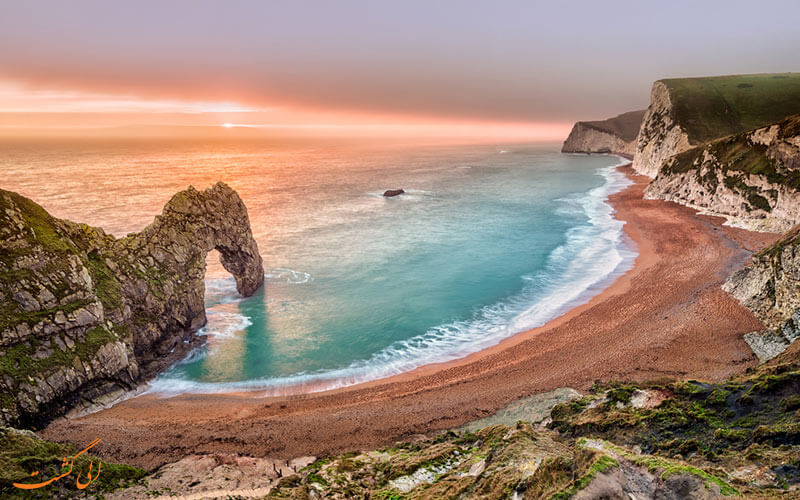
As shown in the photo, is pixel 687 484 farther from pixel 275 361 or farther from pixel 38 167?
pixel 38 167

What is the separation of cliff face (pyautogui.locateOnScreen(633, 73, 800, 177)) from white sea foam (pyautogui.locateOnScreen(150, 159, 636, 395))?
4508 centimetres

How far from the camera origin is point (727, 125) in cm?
8312

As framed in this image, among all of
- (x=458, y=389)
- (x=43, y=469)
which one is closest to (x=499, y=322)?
(x=458, y=389)

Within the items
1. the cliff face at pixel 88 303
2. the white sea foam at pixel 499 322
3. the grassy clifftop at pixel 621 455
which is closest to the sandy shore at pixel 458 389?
the white sea foam at pixel 499 322

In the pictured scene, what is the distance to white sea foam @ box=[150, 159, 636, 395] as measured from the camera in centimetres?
2481

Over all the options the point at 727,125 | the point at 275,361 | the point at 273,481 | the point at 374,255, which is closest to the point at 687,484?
the point at 273,481

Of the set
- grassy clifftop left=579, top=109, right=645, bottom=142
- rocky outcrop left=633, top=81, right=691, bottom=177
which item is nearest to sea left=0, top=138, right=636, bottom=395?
rocky outcrop left=633, top=81, right=691, bottom=177

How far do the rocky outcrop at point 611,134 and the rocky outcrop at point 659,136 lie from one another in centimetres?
7380

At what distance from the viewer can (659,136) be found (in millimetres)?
93625

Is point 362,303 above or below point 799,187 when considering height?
below

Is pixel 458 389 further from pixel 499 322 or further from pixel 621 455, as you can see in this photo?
pixel 621 455

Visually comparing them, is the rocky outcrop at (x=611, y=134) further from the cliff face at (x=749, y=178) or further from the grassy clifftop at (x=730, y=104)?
the cliff face at (x=749, y=178)

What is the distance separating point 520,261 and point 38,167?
511 ft

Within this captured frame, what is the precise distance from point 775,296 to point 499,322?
1729cm
